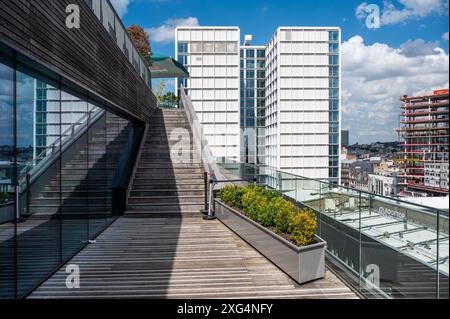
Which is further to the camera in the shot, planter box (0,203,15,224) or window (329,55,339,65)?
window (329,55,339,65)

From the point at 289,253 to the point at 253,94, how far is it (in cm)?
7224

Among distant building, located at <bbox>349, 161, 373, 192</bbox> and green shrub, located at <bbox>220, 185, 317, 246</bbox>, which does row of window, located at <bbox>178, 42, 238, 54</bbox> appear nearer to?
green shrub, located at <bbox>220, 185, 317, 246</bbox>

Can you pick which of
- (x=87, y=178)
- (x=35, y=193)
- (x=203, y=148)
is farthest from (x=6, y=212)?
(x=203, y=148)

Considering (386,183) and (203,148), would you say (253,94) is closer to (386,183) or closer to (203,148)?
(203,148)

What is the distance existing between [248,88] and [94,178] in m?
69.9

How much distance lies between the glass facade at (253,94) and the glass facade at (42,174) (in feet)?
222

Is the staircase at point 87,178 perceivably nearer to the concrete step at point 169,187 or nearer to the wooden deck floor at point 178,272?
the wooden deck floor at point 178,272

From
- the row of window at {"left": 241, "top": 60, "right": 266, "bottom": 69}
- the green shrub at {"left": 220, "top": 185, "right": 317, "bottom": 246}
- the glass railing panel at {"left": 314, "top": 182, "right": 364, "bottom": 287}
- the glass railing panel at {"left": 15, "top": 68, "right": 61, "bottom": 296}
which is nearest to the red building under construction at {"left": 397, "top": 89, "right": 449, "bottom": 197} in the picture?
the row of window at {"left": 241, "top": 60, "right": 266, "bottom": 69}

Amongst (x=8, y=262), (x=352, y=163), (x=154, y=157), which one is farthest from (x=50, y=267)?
(x=352, y=163)

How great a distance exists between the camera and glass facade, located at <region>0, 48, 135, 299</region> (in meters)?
4.48

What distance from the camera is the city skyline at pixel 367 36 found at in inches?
166

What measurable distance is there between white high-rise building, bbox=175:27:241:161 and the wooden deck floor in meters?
53.9

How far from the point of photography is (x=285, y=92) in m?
64.6

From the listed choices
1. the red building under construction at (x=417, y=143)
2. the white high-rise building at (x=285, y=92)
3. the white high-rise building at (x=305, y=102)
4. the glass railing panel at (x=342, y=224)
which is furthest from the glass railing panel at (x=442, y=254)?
the red building under construction at (x=417, y=143)
